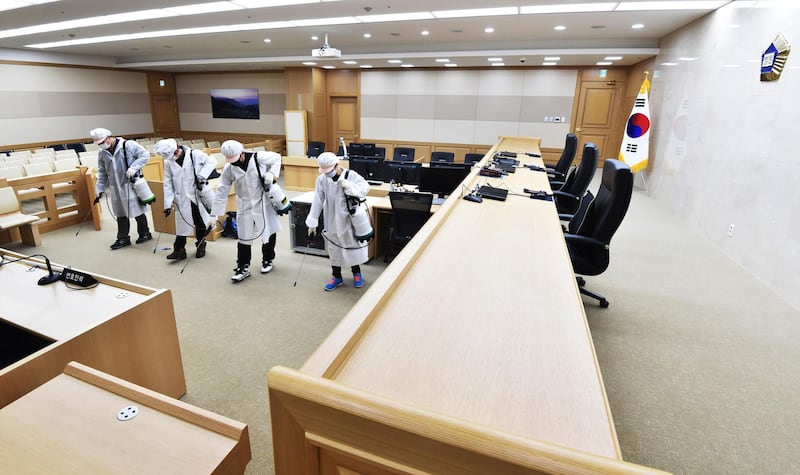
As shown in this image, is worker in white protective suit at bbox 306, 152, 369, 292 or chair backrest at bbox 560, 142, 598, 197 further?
chair backrest at bbox 560, 142, 598, 197

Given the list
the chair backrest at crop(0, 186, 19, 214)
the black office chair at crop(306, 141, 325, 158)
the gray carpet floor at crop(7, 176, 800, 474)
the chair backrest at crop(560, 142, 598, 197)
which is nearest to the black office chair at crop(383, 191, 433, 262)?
the gray carpet floor at crop(7, 176, 800, 474)

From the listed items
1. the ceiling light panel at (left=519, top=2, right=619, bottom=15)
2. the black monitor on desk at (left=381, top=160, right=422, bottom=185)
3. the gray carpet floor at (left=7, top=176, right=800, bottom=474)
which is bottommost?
the gray carpet floor at (left=7, top=176, right=800, bottom=474)

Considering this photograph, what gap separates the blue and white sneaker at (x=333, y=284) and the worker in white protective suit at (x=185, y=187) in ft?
4.99

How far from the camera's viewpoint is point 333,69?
11875mm

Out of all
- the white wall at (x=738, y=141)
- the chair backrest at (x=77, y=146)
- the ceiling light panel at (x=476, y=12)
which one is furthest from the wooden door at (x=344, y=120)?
the white wall at (x=738, y=141)

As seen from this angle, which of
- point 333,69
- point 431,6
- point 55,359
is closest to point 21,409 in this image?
point 55,359

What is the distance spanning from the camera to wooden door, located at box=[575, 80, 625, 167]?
32.4 feet

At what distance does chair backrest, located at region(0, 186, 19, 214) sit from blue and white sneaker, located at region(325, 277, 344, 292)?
4.15 m

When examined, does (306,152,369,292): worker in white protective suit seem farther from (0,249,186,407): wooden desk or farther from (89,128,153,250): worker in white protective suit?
(89,128,153,250): worker in white protective suit

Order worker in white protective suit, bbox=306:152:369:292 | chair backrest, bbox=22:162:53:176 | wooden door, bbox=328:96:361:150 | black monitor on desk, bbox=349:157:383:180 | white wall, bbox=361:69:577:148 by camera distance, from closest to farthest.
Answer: worker in white protective suit, bbox=306:152:369:292
black monitor on desk, bbox=349:157:383:180
chair backrest, bbox=22:162:53:176
white wall, bbox=361:69:577:148
wooden door, bbox=328:96:361:150

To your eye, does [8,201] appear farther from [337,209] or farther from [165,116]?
[165,116]

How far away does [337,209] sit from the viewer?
12.0ft

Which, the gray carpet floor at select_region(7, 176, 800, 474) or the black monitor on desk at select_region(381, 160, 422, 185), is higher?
the black monitor on desk at select_region(381, 160, 422, 185)

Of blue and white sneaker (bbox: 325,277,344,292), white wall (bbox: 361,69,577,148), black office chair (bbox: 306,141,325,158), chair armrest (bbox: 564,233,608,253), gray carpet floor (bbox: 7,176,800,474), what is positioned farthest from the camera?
white wall (bbox: 361,69,577,148)
